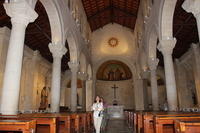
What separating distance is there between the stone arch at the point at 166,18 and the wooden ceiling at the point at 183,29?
252 cm

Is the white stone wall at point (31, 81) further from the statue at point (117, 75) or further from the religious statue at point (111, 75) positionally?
the statue at point (117, 75)

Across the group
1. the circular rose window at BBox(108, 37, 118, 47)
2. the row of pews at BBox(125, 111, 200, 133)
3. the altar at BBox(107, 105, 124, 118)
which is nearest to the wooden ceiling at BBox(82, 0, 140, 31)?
the circular rose window at BBox(108, 37, 118, 47)

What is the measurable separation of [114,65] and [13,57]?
22.1 meters

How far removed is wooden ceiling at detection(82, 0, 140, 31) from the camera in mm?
17844

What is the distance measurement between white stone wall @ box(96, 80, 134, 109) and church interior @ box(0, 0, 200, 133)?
5.9 inches

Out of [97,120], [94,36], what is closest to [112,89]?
[94,36]

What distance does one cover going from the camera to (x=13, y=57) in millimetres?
5531

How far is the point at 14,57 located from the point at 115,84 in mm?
21662

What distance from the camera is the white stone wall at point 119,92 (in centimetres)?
2570

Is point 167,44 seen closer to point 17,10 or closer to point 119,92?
point 17,10

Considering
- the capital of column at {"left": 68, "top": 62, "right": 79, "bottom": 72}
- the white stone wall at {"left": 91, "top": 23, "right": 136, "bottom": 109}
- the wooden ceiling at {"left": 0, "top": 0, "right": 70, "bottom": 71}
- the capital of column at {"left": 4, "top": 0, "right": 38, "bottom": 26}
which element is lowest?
the capital of column at {"left": 68, "top": 62, "right": 79, "bottom": 72}

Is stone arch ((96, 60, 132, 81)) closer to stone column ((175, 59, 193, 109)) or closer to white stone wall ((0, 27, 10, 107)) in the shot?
stone column ((175, 59, 193, 109))

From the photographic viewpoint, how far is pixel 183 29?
46.2 ft

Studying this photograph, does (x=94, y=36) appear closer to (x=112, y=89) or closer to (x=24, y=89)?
(x=112, y=89)
